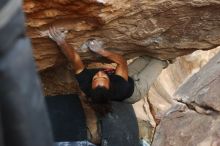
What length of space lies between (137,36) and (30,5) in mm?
1064

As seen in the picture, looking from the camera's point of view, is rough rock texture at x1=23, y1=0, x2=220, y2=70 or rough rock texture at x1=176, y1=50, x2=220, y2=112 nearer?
rough rock texture at x1=176, y1=50, x2=220, y2=112

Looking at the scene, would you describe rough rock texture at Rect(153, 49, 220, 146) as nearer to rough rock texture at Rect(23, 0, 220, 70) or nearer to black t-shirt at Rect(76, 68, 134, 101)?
rough rock texture at Rect(23, 0, 220, 70)

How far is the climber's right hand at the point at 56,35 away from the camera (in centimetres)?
453

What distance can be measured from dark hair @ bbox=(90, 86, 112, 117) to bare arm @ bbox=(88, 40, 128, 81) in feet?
0.73

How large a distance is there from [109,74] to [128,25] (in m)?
0.62

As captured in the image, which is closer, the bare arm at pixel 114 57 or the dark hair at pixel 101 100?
the bare arm at pixel 114 57

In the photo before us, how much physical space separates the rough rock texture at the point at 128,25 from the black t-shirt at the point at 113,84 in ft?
0.47

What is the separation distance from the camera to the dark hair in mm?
5008

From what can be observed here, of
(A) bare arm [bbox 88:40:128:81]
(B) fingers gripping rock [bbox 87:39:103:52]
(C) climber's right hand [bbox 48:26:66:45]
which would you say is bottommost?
(A) bare arm [bbox 88:40:128:81]

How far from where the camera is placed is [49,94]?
5887mm

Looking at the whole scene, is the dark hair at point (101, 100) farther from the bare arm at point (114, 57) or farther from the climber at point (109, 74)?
the bare arm at point (114, 57)

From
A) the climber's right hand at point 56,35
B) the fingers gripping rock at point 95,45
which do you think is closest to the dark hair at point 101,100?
the fingers gripping rock at point 95,45

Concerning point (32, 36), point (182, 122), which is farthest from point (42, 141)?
point (32, 36)

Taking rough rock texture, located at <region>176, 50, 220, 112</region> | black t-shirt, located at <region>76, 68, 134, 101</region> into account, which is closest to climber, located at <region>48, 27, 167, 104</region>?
black t-shirt, located at <region>76, 68, 134, 101</region>
